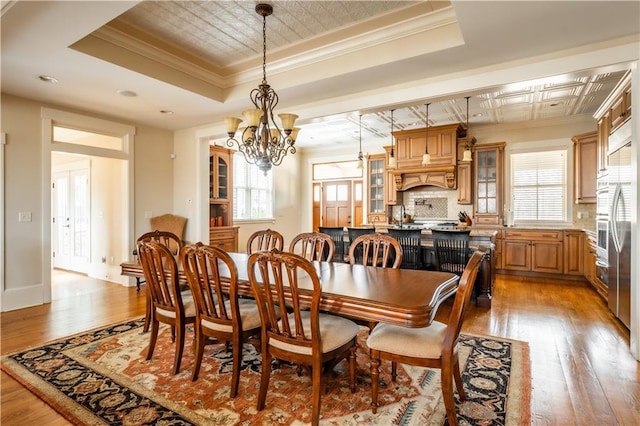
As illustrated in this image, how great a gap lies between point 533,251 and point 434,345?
201 inches

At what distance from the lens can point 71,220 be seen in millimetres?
6559

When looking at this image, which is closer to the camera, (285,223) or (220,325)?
(220,325)

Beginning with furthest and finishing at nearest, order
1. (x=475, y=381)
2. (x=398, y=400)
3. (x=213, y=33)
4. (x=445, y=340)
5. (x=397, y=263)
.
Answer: (x=213, y=33) → (x=397, y=263) → (x=475, y=381) → (x=398, y=400) → (x=445, y=340)

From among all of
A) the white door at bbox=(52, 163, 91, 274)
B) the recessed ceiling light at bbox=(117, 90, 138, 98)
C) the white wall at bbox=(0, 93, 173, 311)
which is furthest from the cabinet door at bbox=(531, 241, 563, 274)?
the white door at bbox=(52, 163, 91, 274)

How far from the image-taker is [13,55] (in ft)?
9.91

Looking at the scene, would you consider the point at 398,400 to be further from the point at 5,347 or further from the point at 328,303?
the point at 5,347

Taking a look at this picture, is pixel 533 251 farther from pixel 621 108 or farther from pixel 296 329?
pixel 296 329

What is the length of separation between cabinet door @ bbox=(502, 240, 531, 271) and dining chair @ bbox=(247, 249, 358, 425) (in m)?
5.03

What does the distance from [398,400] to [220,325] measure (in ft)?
3.97

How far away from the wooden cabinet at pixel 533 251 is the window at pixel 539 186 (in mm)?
618

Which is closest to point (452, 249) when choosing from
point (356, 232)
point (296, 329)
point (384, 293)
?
point (356, 232)

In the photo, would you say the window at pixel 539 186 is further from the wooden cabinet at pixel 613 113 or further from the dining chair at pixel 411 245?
the dining chair at pixel 411 245

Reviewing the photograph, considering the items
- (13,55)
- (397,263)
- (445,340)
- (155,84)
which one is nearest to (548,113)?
(397,263)

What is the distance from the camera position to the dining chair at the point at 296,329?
1.77 metres
